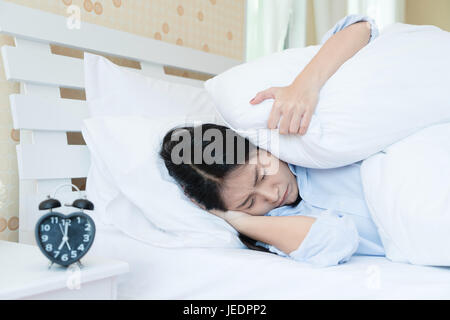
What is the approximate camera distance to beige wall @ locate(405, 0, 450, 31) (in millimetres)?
2949

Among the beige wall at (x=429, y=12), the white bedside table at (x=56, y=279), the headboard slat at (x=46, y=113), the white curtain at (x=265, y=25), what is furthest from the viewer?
the beige wall at (x=429, y=12)

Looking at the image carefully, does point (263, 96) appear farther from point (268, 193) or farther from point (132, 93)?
point (132, 93)

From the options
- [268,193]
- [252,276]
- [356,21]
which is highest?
[356,21]

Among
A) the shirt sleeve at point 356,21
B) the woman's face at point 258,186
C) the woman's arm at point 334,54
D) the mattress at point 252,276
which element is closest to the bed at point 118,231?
the mattress at point 252,276

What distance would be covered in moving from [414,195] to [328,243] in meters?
0.17

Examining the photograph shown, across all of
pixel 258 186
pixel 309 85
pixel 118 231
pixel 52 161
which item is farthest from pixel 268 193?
pixel 52 161

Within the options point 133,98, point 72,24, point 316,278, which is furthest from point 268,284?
point 72,24

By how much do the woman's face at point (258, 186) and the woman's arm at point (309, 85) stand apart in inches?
4.1

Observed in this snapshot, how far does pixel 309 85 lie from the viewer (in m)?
0.99

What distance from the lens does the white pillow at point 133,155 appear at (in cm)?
104

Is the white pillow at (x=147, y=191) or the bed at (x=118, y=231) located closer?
the bed at (x=118, y=231)

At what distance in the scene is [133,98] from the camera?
4.36ft

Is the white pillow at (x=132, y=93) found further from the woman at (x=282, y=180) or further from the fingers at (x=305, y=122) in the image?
the fingers at (x=305, y=122)
